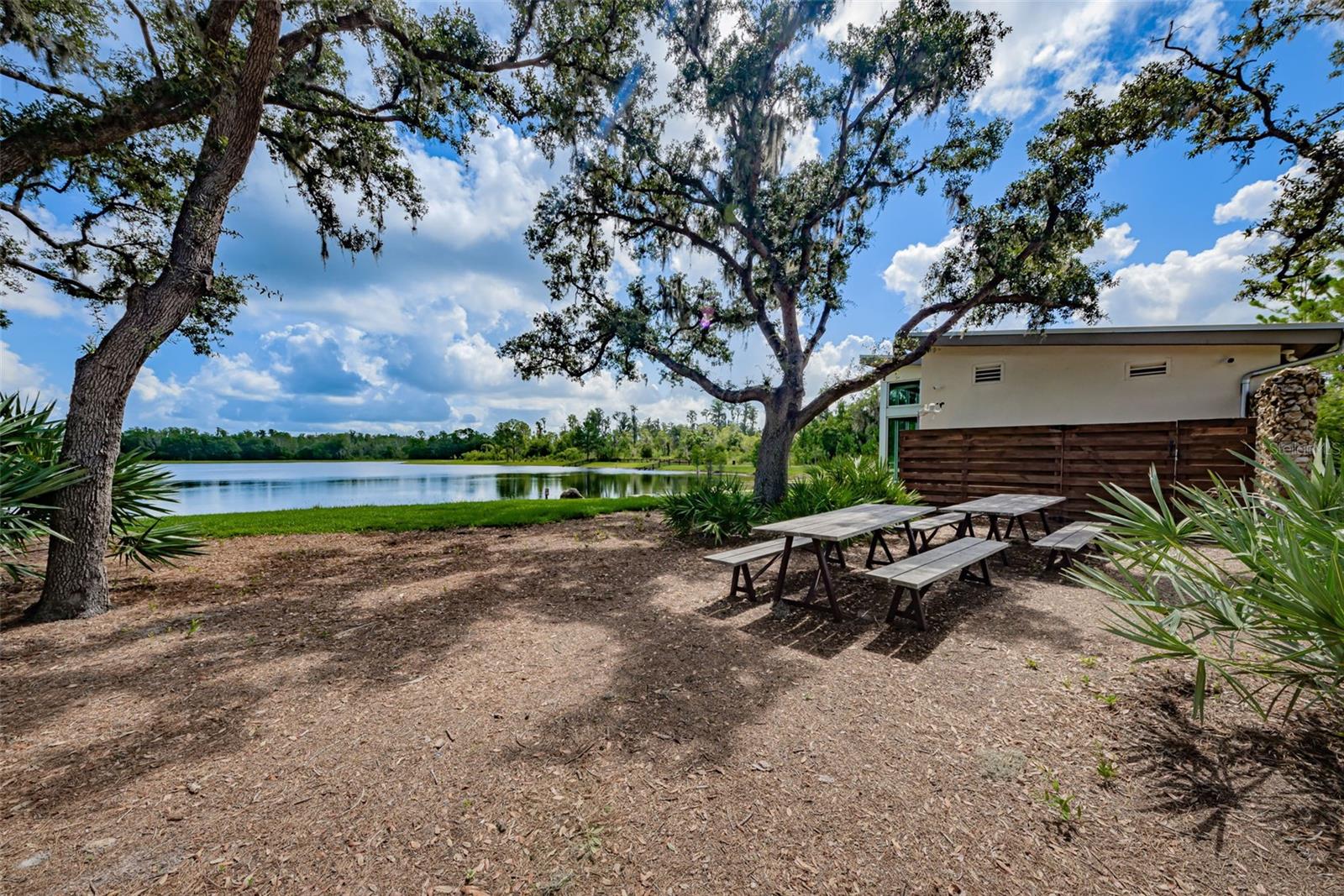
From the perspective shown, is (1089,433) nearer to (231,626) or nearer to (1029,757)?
(1029,757)

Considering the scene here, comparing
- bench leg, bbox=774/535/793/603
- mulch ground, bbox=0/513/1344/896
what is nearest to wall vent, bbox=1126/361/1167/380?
mulch ground, bbox=0/513/1344/896

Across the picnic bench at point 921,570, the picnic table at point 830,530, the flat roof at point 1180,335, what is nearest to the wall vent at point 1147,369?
the flat roof at point 1180,335

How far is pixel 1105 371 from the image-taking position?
10.2 metres

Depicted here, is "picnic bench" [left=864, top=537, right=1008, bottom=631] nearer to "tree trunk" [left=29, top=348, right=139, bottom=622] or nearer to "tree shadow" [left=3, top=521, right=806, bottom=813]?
"tree shadow" [left=3, top=521, right=806, bottom=813]

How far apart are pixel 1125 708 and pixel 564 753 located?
3256 millimetres

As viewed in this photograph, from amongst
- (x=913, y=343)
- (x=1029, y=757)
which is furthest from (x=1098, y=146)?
(x=1029, y=757)

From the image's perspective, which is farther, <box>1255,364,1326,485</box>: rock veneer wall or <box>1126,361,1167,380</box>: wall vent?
<box>1126,361,1167,380</box>: wall vent

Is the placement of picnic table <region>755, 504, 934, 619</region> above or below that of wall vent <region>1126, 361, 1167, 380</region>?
below

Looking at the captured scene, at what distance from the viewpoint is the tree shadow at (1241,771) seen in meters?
1.94

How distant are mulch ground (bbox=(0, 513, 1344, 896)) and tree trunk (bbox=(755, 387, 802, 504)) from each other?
4.96m

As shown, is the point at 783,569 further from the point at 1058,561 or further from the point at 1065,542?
the point at 1058,561

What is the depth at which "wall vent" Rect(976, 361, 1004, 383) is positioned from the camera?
1101cm

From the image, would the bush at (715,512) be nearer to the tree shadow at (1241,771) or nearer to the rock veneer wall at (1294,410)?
the tree shadow at (1241,771)

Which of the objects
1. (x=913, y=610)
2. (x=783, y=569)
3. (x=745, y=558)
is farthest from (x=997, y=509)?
(x=745, y=558)
